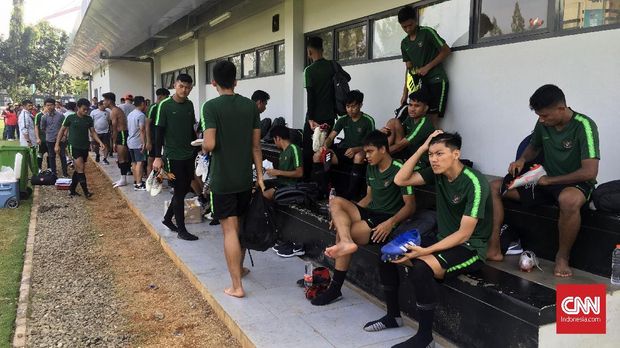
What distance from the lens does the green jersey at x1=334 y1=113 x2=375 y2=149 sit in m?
5.34

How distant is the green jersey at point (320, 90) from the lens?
219 inches

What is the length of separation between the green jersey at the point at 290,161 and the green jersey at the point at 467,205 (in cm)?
247

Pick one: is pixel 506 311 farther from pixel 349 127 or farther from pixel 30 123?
pixel 30 123

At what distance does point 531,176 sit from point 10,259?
541 cm

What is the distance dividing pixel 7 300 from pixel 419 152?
376 centimetres

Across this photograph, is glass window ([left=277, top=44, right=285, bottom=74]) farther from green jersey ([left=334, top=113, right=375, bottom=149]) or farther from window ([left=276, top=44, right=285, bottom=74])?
green jersey ([left=334, top=113, right=375, bottom=149])

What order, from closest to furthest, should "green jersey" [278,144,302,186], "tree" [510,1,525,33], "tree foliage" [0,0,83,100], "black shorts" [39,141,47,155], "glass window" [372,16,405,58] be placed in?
1. "tree" [510,1,525,33]
2. "green jersey" [278,144,302,186]
3. "glass window" [372,16,405,58]
4. "black shorts" [39,141,47,155]
5. "tree foliage" [0,0,83,100]

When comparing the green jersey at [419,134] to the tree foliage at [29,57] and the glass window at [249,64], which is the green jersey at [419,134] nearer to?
the glass window at [249,64]

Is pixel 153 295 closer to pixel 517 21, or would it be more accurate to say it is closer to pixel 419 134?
pixel 419 134

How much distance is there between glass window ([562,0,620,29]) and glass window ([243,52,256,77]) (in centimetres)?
770

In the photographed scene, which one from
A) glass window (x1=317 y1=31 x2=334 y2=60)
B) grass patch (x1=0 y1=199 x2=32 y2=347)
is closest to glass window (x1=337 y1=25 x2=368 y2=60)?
glass window (x1=317 y1=31 x2=334 y2=60)

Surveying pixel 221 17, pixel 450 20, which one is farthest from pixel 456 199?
pixel 221 17

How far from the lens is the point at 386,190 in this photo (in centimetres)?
387

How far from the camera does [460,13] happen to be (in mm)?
5227
